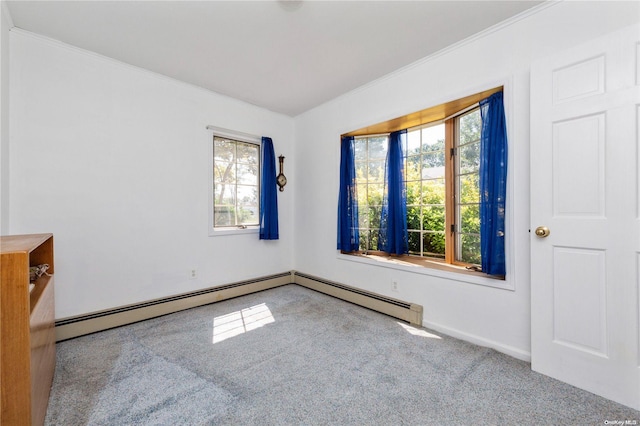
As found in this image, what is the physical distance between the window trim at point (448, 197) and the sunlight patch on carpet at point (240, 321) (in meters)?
1.19

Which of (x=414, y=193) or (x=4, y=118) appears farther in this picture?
(x=414, y=193)

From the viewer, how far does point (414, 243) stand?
3125 millimetres

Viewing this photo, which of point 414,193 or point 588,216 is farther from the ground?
point 414,193

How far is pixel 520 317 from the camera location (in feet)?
6.66

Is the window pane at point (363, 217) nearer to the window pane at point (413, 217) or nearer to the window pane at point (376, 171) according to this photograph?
the window pane at point (376, 171)

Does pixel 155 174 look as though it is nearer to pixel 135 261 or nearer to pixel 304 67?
pixel 135 261

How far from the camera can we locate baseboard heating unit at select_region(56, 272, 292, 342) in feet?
7.87

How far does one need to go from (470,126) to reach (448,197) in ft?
2.30

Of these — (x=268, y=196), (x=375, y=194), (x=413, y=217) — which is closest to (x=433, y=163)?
(x=413, y=217)

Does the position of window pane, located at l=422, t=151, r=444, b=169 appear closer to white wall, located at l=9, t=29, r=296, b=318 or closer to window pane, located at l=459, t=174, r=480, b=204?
window pane, located at l=459, t=174, r=480, b=204

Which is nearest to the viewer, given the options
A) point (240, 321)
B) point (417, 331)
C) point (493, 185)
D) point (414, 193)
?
point (493, 185)

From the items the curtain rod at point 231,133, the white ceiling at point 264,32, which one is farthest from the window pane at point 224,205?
the white ceiling at point 264,32

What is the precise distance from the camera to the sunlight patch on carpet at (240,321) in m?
2.49

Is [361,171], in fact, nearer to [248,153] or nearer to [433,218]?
[433,218]
